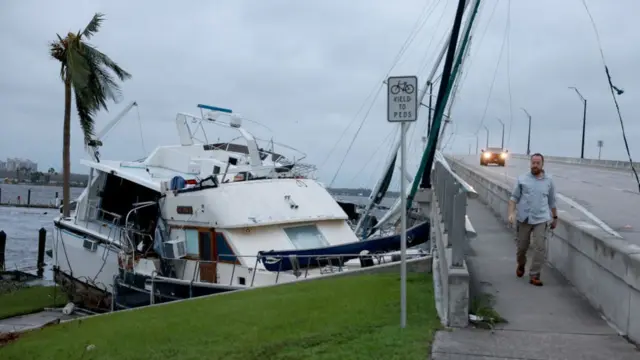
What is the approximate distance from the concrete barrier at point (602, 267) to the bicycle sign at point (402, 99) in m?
Result: 2.49

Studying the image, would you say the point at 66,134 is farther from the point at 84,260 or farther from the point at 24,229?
the point at 24,229

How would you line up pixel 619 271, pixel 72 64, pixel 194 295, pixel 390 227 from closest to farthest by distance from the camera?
pixel 619 271 → pixel 194 295 → pixel 390 227 → pixel 72 64

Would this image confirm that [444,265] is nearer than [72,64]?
Yes

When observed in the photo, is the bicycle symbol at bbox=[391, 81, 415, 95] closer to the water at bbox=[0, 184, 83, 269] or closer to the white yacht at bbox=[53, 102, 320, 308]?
the white yacht at bbox=[53, 102, 320, 308]

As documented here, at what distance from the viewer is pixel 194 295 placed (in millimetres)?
14016

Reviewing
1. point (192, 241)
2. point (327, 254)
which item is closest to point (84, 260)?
point (192, 241)

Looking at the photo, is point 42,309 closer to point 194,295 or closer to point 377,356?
point 194,295

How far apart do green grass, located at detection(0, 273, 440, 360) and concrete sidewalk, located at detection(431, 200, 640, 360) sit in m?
0.45

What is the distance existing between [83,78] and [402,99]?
21.0 m

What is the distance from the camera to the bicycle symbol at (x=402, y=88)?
699 centimetres

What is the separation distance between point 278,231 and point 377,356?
941cm

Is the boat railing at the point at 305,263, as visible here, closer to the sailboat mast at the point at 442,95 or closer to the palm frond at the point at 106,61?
the sailboat mast at the point at 442,95

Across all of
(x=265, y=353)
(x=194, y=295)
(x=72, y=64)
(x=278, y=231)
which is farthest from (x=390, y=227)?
(x=265, y=353)

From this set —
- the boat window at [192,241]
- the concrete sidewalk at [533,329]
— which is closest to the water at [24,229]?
the boat window at [192,241]
